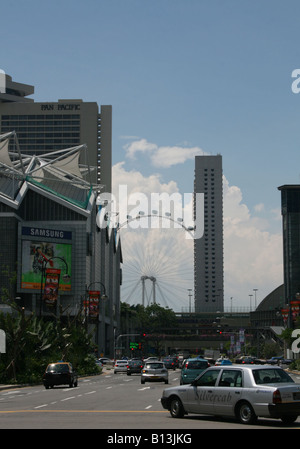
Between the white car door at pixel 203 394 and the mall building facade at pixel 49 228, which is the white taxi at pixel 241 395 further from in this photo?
the mall building facade at pixel 49 228

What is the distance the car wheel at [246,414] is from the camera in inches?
770

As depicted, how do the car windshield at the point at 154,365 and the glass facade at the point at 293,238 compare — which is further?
the glass facade at the point at 293,238

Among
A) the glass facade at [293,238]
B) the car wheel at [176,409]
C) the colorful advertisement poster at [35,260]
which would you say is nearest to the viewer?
the car wheel at [176,409]

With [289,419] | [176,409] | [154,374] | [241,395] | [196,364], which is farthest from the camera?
[154,374]

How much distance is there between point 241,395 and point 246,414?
1.71ft

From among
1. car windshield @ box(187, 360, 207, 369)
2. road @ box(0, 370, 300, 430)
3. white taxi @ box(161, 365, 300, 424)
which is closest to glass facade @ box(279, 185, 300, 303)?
car windshield @ box(187, 360, 207, 369)

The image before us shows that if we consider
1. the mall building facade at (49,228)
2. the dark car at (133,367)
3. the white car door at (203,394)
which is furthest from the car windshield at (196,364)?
the mall building facade at (49,228)

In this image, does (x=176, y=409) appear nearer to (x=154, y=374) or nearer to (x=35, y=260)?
(x=154, y=374)

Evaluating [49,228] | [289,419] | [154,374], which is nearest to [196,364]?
[154,374]

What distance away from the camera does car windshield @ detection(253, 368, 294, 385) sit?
20109 millimetres

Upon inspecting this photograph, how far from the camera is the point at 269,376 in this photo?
20438 mm
